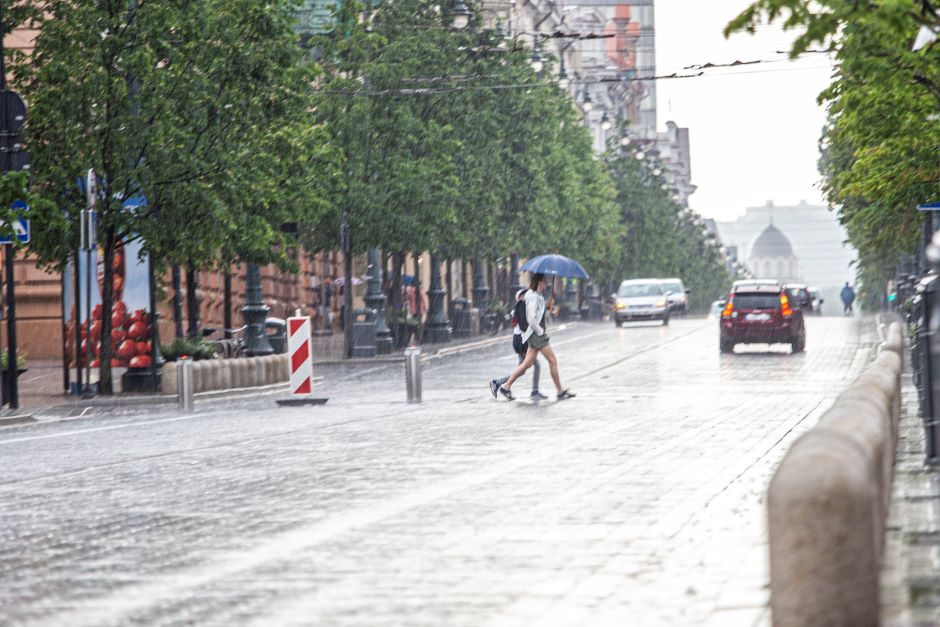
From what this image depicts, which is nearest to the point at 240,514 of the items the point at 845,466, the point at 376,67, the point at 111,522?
the point at 111,522

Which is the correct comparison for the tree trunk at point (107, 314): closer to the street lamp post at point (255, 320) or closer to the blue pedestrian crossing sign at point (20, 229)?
the blue pedestrian crossing sign at point (20, 229)

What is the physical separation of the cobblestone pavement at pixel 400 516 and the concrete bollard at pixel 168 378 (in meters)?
5.51

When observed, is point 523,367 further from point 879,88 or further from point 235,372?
point 879,88

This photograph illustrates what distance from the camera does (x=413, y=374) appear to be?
25.2m

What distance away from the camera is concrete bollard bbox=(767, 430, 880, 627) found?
240 inches

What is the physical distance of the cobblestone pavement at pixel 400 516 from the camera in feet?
25.0

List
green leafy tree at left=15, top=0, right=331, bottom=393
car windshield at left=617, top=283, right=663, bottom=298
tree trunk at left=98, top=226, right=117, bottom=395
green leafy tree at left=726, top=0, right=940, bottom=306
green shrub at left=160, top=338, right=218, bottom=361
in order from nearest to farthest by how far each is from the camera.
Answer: green leafy tree at left=726, top=0, right=940, bottom=306 → green leafy tree at left=15, top=0, right=331, bottom=393 → tree trunk at left=98, top=226, right=117, bottom=395 → green shrub at left=160, top=338, right=218, bottom=361 → car windshield at left=617, top=283, right=663, bottom=298

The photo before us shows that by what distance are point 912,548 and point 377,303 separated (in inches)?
1390

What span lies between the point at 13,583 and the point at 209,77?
870 inches

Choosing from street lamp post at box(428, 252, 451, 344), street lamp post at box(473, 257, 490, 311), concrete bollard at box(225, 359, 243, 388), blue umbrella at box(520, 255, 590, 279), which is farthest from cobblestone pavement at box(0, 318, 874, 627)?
street lamp post at box(473, 257, 490, 311)

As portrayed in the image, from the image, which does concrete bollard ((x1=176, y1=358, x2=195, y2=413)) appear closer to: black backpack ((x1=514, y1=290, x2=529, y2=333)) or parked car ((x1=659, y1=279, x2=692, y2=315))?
black backpack ((x1=514, y1=290, x2=529, y2=333))

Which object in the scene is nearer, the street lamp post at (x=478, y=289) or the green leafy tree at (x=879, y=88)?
the green leafy tree at (x=879, y=88)

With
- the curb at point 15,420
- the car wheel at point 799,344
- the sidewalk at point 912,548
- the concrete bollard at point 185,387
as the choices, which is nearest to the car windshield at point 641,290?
the car wheel at point 799,344

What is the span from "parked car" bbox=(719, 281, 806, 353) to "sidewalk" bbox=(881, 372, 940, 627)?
26104 mm
